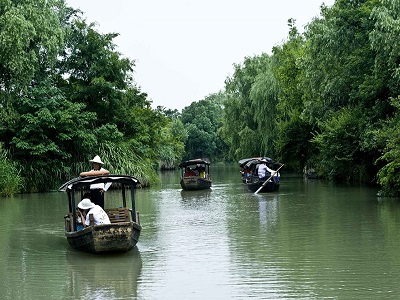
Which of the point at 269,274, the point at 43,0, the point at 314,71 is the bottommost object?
the point at 269,274

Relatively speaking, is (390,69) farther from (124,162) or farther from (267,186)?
(124,162)

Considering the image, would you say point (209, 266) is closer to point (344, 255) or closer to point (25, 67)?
point (344, 255)

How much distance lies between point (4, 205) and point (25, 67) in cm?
728

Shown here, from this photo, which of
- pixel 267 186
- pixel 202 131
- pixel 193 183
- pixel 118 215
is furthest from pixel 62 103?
pixel 202 131

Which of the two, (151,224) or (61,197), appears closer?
(151,224)

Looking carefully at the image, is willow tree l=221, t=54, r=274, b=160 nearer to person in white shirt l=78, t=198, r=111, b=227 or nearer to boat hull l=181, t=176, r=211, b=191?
boat hull l=181, t=176, r=211, b=191

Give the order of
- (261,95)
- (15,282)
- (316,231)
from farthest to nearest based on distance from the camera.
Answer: (261,95), (316,231), (15,282)

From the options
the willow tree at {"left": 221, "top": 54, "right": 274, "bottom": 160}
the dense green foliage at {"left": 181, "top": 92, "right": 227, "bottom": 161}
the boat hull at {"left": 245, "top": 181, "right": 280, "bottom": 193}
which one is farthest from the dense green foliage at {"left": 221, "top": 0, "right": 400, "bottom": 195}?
the dense green foliage at {"left": 181, "top": 92, "right": 227, "bottom": 161}

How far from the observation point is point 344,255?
14422mm

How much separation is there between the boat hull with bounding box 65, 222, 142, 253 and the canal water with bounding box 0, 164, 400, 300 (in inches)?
8.9

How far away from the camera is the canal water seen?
11586 millimetres

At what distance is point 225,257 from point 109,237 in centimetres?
252

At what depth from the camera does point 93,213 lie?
1538cm

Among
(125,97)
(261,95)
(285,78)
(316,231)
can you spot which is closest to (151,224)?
(316,231)
